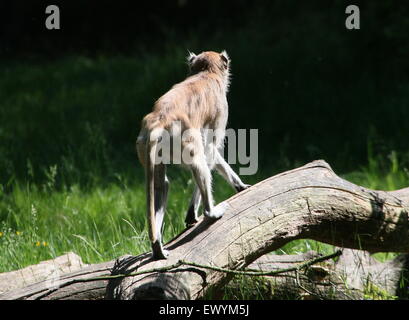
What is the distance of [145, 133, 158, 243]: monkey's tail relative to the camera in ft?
12.9

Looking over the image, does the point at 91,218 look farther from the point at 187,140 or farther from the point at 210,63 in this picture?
the point at 187,140

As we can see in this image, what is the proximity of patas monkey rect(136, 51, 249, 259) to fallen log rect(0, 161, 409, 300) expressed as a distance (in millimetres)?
161

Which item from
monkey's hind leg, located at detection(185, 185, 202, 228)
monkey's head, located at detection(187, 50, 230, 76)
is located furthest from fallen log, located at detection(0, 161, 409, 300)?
monkey's head, located at detection(187, 50, 230, 76)

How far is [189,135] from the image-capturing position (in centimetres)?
428

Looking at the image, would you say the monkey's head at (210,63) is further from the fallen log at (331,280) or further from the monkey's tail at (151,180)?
the fallen log at (331,280)

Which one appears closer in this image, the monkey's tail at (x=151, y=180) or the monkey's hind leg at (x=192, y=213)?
the monkey's tail at (x=151, y=180)

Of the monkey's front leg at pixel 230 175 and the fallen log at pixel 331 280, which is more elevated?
the monkey's front leg at pixel 230 175

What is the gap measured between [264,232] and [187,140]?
2.58 feet

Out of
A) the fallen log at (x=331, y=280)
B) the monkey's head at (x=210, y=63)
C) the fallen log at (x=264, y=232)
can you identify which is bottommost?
the fallen log at (x=331, y=280)

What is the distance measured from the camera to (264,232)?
13.5 ft

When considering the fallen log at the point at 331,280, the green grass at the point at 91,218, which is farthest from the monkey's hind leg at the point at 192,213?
the green grass at the point at 91,218

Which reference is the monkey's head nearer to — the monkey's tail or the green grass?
the green grass

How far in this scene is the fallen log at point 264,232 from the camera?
3749 millimetres

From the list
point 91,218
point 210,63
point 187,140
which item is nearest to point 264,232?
point 187,140
